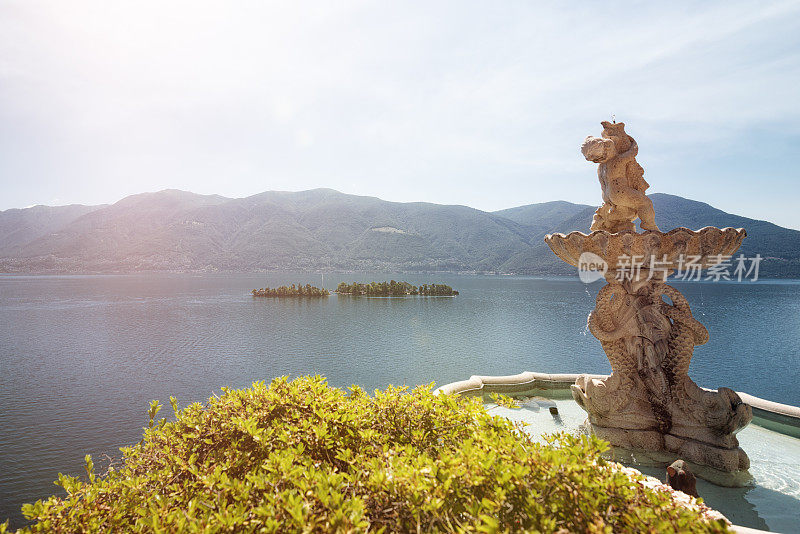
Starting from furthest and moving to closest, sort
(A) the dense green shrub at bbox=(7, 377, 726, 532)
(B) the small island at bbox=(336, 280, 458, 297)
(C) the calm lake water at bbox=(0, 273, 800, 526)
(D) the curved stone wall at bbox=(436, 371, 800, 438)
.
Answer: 1. (B) the small island at bbox=(336, 280, 458, 297)
2. (C) the calm lake water at bbox=(0, 273, 800, 526)
3. (D) the curved stone wall at bbox=(436, 371, 800, 438)
4. (A) the dense green shrub at bbox=(7, 377, 726, 532)

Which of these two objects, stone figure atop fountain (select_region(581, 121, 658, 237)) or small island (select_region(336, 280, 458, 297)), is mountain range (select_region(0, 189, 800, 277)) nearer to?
small island (select_region(336, 280, 458, 297))

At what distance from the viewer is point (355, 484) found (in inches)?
86.0

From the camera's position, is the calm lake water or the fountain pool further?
the calm lake water

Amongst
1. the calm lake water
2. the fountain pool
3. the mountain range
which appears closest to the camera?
the fountain pool

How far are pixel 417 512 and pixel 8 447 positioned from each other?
12331 mm

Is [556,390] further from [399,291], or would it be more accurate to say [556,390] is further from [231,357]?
[399,291]

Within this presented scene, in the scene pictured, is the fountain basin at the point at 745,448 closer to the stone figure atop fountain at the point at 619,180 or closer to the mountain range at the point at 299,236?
the stone figure atop fountain at the point at 619,180

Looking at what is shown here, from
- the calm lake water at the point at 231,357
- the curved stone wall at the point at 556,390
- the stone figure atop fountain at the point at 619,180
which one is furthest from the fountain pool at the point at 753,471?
the calm lake water at the point at 231,357

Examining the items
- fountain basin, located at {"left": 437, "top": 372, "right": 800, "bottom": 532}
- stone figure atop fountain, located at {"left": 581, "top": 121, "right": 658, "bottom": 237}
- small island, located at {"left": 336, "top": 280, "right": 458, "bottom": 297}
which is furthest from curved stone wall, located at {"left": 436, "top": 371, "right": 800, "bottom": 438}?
small island, located at {"left": 336, "top": 280, "right": 458, "bottom": 297}

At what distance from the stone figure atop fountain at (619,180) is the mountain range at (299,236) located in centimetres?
11411

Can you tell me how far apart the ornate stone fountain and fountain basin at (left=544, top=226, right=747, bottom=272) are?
0.01 meters

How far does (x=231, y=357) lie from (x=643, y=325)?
57.0 ft

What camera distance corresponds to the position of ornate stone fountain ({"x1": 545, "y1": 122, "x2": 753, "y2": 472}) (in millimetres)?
5359

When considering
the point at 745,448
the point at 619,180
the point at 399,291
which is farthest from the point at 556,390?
the point at 399,291
